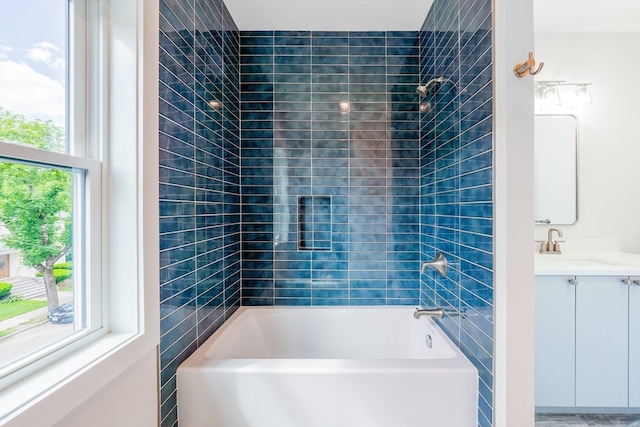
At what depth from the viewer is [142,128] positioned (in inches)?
42.5

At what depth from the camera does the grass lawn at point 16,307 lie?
0.77 metres

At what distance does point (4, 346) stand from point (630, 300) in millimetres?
2885

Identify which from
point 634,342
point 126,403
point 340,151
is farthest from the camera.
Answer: point 340,151

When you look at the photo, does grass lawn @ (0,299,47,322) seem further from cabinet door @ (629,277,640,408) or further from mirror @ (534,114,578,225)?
mirror @ (534,114,578,225)

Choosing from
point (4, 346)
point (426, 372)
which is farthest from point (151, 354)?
point (426, 372)

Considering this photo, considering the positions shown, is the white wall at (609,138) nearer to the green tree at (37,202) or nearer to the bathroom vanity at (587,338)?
the bathroom vanity at (587,338)

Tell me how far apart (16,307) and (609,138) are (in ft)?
11.4

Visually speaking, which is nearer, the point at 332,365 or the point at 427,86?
the point at 332,365

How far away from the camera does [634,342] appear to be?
196 centimetres

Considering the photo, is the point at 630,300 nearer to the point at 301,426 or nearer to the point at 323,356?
the point at 323,356

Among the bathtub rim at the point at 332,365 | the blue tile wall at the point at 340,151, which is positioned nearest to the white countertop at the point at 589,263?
the blue tile wall at the point at 340,151

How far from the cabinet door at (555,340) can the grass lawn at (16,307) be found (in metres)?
2.38

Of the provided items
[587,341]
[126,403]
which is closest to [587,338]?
[587,341]

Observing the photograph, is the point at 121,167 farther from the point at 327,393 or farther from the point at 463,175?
the point at 463,175
